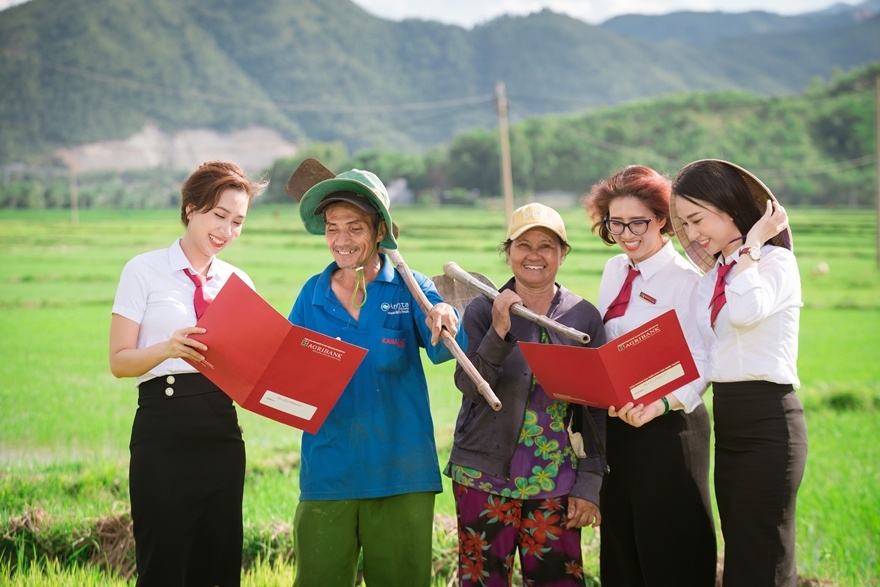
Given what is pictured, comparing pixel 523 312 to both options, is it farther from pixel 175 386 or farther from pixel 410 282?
pixel 175 386

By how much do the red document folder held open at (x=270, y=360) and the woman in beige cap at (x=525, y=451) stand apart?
50cm

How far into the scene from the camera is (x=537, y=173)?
51625 millimetres

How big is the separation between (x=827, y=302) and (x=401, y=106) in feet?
261

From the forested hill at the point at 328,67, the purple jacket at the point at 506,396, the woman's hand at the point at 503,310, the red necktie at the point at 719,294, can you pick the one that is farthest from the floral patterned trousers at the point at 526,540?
the forested hill at the point at 328,67

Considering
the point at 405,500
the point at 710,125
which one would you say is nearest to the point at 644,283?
the point at 405,500

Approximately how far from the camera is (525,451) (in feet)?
10.6

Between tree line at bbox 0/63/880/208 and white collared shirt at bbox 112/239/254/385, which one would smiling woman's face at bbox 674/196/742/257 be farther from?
tree line at bbox 0/63/880/208

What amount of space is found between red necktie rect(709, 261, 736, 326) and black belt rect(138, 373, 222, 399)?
187 cm

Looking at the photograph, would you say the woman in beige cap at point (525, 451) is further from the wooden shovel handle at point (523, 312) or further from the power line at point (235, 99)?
the power line at point (235, 99)

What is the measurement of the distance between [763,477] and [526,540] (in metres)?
0.87

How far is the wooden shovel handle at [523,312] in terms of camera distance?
119 inches

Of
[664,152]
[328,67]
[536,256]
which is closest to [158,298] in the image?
[536,256]

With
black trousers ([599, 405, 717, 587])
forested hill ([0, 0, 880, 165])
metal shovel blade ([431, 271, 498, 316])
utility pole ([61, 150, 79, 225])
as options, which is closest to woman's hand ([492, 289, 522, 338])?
metal shovel blade ([431, 271, 498, 316])

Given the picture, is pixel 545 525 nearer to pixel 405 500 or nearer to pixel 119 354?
pixel 405 500
